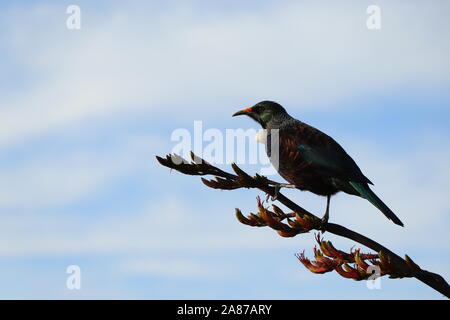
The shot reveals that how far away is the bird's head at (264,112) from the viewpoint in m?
6.34

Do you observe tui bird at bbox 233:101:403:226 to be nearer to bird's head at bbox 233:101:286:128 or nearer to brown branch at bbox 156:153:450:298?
bird's head at bbox 233:101:286:128

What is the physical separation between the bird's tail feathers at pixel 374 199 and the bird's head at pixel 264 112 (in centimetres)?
151

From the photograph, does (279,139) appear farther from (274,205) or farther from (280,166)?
(274,205)

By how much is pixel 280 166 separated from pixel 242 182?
6.01 ft

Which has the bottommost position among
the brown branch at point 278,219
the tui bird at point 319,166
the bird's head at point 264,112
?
the brown branch at point 278,219

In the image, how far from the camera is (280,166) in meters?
5.11

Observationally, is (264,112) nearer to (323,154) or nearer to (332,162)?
(323,154)

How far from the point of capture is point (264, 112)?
6.37 meters

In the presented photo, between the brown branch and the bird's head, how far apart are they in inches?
112

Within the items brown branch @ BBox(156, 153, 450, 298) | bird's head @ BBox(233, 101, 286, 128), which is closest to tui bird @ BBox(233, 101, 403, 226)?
bird's head @ BBox(233, 101, 286, 128)

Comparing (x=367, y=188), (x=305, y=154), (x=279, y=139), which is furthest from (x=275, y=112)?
(x=367, y=188)

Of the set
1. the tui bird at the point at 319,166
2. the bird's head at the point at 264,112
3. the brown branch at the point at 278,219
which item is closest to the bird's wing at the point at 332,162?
the tui bird at the point at 319,166

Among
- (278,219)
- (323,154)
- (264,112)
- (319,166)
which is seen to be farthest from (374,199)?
(264,112)

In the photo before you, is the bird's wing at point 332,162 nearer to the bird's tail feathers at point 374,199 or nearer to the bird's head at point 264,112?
the bird's tail feathers at point 374,199
